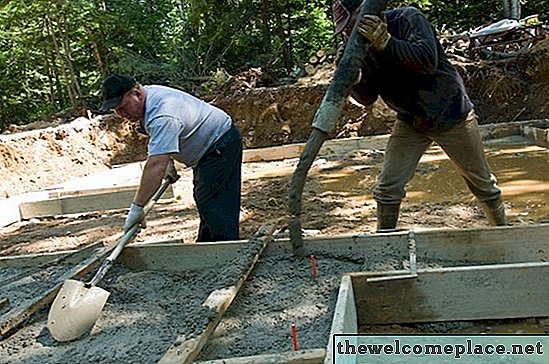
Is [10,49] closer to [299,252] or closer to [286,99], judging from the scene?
[286,99]

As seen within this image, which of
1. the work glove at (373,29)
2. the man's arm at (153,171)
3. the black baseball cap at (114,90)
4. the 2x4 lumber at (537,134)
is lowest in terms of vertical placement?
the 2x4 lumber at (537,134)

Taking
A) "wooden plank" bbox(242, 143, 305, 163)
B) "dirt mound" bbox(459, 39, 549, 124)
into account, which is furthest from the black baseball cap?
"dirt mound" bbox(459, 39, 549, 124)

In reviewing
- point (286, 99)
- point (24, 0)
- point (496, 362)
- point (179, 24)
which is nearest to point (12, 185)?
point (286, 99)

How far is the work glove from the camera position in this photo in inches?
107

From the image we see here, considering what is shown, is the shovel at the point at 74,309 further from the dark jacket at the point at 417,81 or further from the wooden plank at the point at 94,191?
the wooden plank at the point at 94,191

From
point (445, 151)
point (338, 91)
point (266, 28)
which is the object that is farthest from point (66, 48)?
point (338, 91)

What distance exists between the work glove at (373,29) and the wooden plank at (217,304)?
3.89ft

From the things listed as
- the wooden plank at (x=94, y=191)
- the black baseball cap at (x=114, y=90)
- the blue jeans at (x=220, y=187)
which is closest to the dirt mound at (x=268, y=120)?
the wooden plank at (x=94, y=191)

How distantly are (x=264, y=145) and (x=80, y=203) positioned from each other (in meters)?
5.72

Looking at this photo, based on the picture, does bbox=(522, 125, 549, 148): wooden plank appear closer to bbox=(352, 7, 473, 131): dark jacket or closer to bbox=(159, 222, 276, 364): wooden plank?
bbox=(352, 7, 473, 131): dark jacket

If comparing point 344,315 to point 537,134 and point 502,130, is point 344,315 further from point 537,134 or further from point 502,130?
point 502,130

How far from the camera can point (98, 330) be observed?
2574 mm

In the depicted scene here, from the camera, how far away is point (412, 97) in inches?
125

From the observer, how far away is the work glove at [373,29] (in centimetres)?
272
